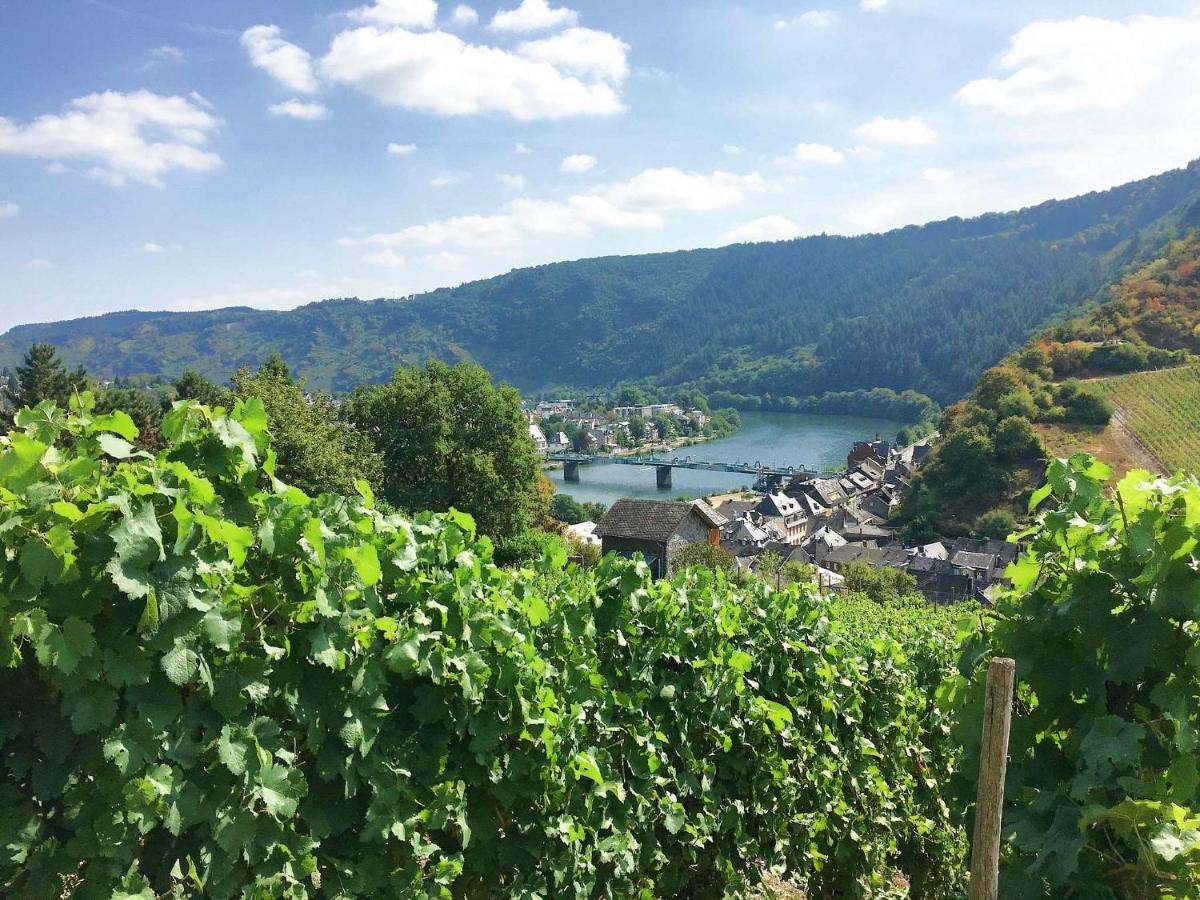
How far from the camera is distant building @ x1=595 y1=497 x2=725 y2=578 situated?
3494 cm

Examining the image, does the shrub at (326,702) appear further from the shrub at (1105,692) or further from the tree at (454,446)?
the tree at (454,446)

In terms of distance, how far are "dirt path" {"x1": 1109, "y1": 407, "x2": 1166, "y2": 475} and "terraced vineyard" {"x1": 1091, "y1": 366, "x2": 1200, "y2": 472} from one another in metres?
0.36

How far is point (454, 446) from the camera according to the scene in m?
29.1

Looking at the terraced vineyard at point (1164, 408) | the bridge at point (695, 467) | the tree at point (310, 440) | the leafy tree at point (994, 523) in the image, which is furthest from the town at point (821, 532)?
the terraced vineyard at point (1164, 408)

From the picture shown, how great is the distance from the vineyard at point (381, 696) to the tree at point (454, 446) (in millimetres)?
24419

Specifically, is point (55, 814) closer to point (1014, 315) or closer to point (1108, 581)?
point (1108, 581)

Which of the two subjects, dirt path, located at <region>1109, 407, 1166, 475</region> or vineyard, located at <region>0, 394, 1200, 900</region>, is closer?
vineyard, located at <region>0, 394, 1200, 900</region>

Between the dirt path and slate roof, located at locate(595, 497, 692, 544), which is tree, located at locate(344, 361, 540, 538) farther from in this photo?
the dirt path

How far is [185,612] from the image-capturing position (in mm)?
2371

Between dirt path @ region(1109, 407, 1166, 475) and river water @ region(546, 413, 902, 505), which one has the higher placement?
dirt path @ region(1109, 407, 1166, 475)

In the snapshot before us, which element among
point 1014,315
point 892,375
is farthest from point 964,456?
point 1014,315

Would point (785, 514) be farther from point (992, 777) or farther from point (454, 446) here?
point (992, 777)

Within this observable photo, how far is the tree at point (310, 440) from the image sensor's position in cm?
2402

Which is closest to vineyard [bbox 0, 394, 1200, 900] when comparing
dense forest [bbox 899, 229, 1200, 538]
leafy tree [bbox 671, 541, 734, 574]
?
leafy tree [bbox 671, 541, 734, 574]
